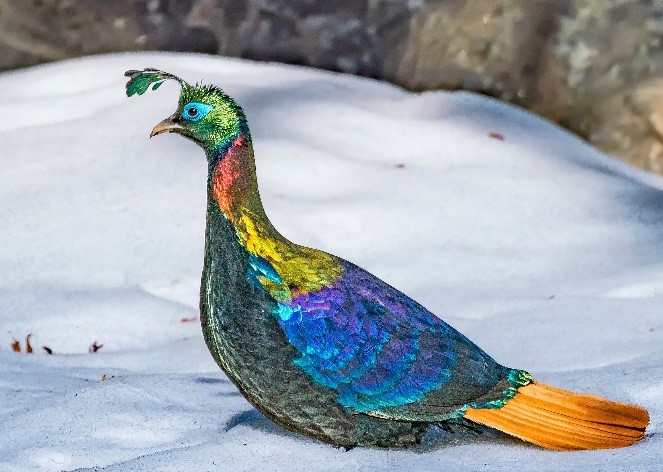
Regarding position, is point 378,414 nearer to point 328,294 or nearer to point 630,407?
point 328,294

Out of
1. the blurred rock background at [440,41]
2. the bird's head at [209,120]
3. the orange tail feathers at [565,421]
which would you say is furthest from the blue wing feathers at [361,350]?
the blurred rock background at [440,41]

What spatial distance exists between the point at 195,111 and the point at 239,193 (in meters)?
0.24

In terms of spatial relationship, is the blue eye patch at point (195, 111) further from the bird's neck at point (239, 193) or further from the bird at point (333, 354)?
the bird's neck at point (239, 193)

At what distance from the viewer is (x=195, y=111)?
2.95m

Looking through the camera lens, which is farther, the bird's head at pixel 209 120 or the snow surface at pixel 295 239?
the snow surface at pixel 295 239

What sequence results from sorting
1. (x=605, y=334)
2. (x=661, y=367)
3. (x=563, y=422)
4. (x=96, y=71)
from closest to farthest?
(x=563, y=422) → (x=661, y=367) → (x=605, y=334) → (x=96, y=71)

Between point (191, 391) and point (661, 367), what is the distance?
4.63ft

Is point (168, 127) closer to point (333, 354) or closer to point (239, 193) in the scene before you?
point (239, 193)

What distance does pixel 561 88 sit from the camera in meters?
6.55

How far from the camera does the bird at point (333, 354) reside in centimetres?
285

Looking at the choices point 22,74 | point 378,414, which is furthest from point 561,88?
point 378,414

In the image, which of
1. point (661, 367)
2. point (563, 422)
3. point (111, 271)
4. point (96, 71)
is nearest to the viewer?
point (563, 422)

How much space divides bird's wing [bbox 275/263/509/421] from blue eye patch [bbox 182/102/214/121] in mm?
516

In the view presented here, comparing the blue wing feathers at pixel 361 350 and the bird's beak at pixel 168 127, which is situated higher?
the bird's beak at pixel 168 127
